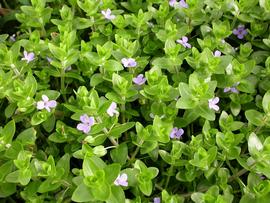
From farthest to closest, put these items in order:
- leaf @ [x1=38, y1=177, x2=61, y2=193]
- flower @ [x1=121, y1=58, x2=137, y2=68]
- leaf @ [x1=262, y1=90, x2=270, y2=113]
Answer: flower @ [x1=121, y1=58, x2=137, y2=68] → leaf @ [x1=262, y1=90, x2=270, y2=113] → leaf @ [x1=38, y1=177, x2=61, y2=193]

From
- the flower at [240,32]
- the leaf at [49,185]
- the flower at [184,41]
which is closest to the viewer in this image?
the leaf at [49,185]

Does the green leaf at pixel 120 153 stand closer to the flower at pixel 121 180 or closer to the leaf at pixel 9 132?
the flower at pixel 121 180

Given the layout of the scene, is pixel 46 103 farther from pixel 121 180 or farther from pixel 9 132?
pixel 121 180

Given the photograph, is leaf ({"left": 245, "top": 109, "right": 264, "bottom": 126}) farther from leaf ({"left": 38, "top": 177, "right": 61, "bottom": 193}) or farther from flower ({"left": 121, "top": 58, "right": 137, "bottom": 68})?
leaf ({"left": 38, "top": 177, "right": 61, "bottom": 193})

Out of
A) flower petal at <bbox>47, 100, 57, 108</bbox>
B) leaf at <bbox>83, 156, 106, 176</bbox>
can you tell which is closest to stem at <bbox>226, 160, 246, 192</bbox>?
leaf at <bbox>83, 156, 106, 176</bbox>

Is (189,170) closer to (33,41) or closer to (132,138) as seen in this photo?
(132,138)

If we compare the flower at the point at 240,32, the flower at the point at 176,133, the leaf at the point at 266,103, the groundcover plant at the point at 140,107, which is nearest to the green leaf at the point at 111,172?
the groundcover plant at the point at 140,107

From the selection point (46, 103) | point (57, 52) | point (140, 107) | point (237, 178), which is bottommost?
point (237, 178)

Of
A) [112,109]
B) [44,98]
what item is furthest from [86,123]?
[44,98]
